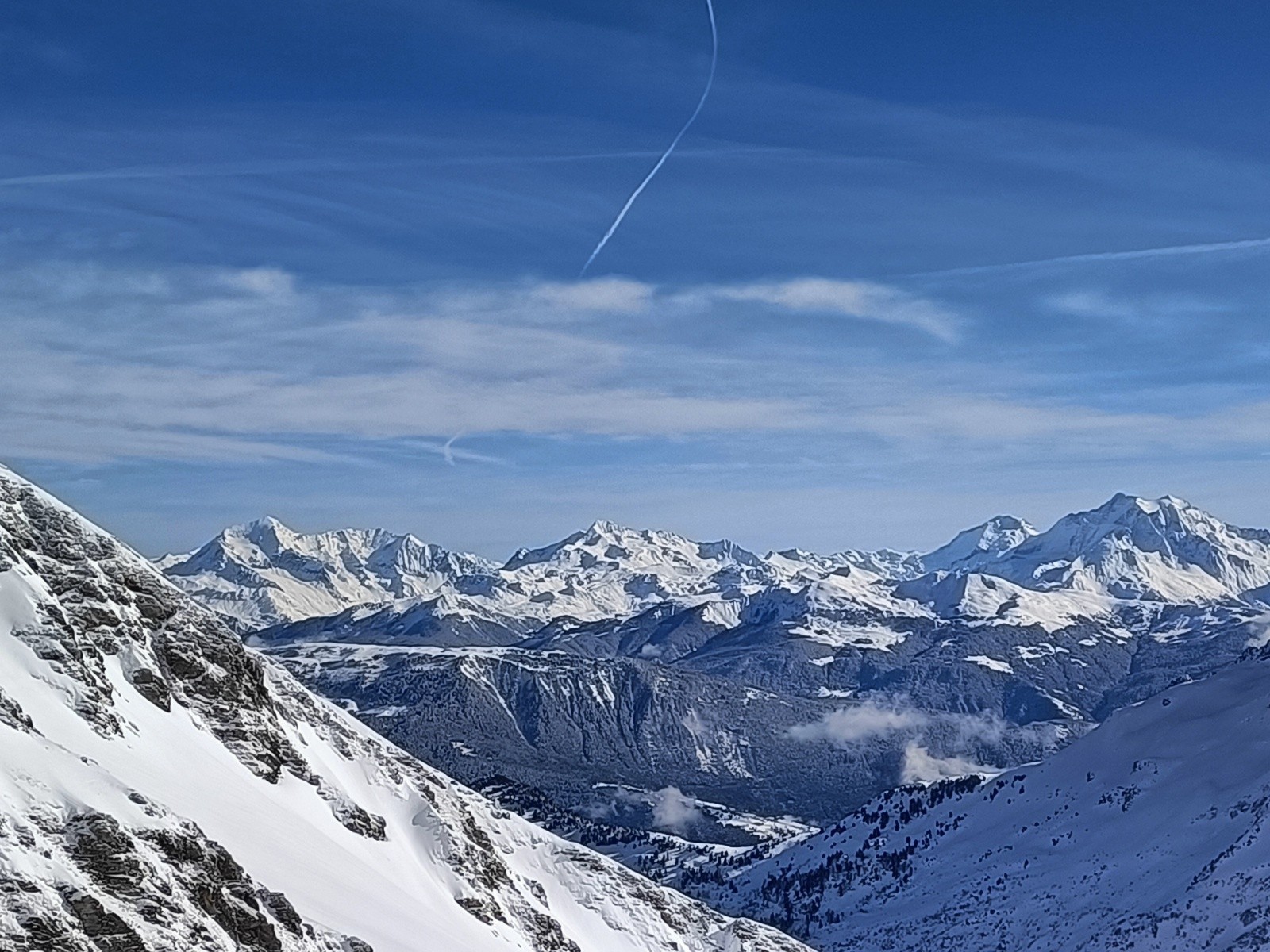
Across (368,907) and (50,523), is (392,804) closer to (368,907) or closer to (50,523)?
(368,907)

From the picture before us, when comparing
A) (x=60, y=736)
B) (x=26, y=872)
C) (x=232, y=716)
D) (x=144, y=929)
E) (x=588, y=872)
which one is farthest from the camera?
(x=588, y=872)

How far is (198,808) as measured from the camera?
10362 centimetres

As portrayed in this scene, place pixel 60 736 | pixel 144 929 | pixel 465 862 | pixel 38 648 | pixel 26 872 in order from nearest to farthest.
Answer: pixel 26 872, pixel 144 929, pixel 60 736, pixel 38 648, pixel 465 862

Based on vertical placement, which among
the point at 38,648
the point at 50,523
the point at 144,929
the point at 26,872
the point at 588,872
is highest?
the point at 50,523

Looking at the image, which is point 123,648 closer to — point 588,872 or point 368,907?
point 368,907

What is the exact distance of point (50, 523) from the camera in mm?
121125

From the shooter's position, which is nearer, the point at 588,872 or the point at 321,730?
the point at 321,730

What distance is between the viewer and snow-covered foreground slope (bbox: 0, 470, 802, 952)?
78.0m

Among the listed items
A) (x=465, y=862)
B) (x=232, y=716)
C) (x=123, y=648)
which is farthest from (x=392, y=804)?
(x=123, y=648)

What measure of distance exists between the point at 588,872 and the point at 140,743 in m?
92.4

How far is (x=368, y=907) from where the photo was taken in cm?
11500

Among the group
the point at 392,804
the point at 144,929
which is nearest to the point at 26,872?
the point at 144,929

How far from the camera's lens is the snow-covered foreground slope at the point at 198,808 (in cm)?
7800

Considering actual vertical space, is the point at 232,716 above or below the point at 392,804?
above
